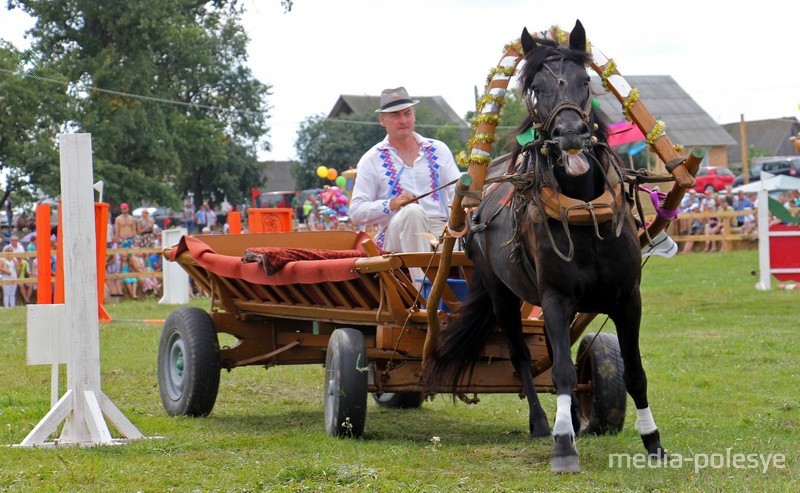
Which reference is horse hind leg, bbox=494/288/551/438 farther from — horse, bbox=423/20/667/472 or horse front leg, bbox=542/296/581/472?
horse front leg, bbox=542/296/581/472

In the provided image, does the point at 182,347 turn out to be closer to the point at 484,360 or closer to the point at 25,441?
the point at 25,441

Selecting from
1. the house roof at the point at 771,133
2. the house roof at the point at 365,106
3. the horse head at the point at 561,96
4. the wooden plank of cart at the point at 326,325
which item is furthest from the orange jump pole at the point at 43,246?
the house roof at the point at 771,133

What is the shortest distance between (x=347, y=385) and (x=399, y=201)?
1.40 m

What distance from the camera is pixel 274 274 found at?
7.36 m

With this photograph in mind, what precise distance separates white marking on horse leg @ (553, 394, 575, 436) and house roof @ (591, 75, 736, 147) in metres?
64.4

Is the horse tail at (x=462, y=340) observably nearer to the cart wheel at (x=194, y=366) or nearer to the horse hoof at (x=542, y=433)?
the horse hoof at (x=542, y=433)

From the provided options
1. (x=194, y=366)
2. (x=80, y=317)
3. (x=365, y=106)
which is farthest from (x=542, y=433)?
(x=365, y=106)

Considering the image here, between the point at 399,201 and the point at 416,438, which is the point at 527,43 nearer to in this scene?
the point at 399,201

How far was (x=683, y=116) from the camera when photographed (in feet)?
236

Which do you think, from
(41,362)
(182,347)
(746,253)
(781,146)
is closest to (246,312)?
(182,347)

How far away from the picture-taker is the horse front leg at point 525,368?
6.83m

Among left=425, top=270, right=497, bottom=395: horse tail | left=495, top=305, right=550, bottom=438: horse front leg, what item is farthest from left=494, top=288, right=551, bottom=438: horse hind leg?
left=425, top=270, right=497, bottom=395: horse tail

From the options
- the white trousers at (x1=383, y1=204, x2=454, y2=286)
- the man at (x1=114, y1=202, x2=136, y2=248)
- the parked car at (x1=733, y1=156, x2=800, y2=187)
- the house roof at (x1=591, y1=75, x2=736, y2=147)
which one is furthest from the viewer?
the house roof at (x1=591, y1=75, x2=736, y2=147)

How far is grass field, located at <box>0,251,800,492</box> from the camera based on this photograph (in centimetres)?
528
